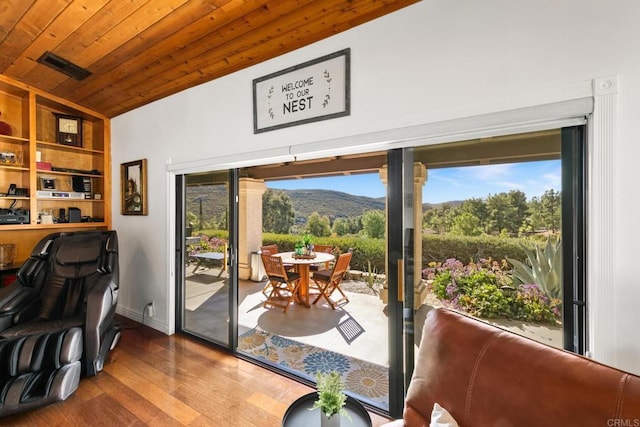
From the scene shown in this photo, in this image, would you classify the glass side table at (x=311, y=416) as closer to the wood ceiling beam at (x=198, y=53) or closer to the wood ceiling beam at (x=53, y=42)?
the wood ceiling beam at (x=198, y=53)

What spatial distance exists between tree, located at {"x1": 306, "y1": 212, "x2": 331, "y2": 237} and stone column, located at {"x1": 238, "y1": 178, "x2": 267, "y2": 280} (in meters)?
1.06

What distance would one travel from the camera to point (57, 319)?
2.46 metres

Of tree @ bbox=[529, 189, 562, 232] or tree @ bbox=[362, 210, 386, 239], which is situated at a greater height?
tree @ bbox=[529, 189, 562, 232]

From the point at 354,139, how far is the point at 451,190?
720 millimetres

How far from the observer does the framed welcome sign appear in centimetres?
198

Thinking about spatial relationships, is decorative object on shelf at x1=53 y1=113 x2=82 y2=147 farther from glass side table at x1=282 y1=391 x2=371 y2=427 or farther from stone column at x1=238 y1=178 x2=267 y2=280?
glass side table at x1=282 y1=391 x2=371 y2=427

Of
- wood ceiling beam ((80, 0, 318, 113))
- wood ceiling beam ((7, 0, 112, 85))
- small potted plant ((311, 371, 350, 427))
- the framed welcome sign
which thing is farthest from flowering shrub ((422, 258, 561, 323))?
wood ceiling beam ((7, 0, 112, 85))

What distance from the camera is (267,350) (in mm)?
2836

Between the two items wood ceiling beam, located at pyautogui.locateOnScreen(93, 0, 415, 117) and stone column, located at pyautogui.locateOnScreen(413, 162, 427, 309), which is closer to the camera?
wood ceiling beam, located at pyautogui.locateOnScreen(93, 0, 415, 117)

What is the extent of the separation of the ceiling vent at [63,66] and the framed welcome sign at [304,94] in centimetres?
168

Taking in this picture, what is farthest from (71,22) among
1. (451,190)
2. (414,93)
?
(451,190)

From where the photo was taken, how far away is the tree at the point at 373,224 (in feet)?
17.3

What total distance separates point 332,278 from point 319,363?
1.53m

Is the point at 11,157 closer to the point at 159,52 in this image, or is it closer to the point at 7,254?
the point at 7,254
